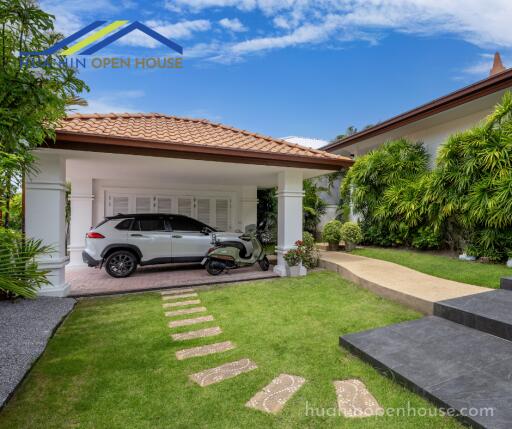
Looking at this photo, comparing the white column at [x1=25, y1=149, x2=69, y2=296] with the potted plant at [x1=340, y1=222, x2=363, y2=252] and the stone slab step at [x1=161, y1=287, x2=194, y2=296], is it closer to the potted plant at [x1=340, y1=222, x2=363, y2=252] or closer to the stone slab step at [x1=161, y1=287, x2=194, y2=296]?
the stone slab step at [x1=161, y1=287, x2=194, y2=296]

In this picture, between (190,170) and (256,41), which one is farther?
(256,41)

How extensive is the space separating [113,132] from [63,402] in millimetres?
4039

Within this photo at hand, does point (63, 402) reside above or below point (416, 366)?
below

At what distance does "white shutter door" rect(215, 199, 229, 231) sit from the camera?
9.80 metres

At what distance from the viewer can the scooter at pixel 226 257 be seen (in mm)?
6535

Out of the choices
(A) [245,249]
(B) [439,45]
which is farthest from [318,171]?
(B) [439,45]

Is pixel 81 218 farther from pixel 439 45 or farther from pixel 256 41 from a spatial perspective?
pixel 439 45

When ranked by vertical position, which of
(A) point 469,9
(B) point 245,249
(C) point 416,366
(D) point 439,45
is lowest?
(C) point 416,366

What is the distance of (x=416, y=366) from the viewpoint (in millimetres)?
2570

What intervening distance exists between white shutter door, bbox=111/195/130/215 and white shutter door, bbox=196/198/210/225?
2.14m

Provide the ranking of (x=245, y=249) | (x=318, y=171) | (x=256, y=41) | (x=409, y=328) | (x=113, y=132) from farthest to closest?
(x=256, y=41) < (x=245, y=249) < (x=318, y=171) < (x=113, y=132) < (x=409, y=328)

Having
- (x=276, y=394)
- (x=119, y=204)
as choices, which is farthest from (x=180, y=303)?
(x=119, y=204)

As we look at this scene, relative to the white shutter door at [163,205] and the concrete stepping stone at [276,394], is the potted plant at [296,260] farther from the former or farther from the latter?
the white shutter door at [163,205]

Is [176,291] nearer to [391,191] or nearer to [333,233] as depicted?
[333,233]
